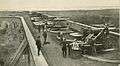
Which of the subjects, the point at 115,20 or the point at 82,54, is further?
the point at 115,20

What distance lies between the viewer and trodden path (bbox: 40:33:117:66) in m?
2.60

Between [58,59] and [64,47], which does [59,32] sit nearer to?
[64,47]

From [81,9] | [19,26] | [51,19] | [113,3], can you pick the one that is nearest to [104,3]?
[113,3]

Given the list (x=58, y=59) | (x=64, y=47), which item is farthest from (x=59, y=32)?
(x=58, y=59)

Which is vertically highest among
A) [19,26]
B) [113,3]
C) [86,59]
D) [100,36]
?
[113,3]

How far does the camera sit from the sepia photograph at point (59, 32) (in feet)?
8.63

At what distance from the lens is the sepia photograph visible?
263cm

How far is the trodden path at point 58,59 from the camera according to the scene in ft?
8.54

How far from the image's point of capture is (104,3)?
284cm

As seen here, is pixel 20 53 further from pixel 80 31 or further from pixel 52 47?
pixel 80 31

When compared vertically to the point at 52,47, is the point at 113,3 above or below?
above

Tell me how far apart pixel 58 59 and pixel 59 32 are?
0.34 metres

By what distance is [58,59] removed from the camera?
104 inches

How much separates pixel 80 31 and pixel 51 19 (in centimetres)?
40
